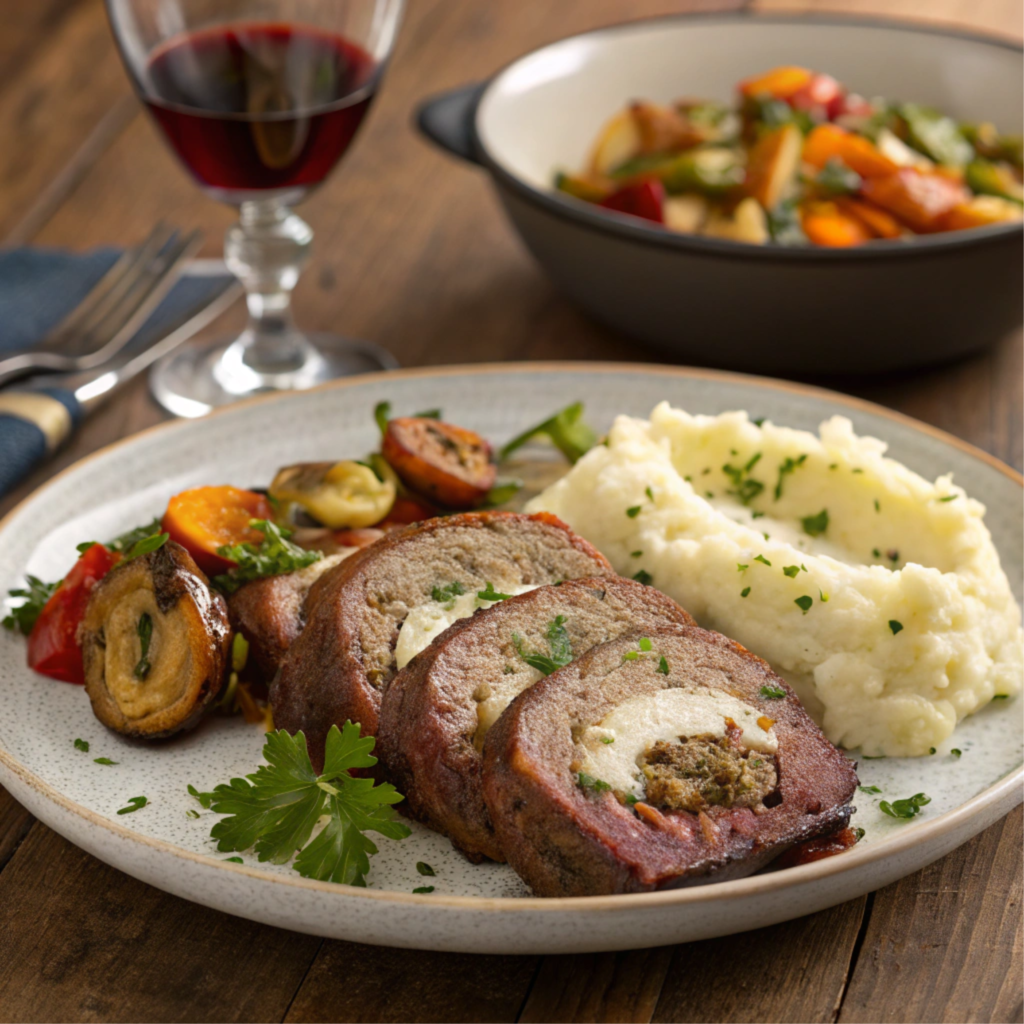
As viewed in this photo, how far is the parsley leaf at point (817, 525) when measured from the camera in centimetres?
327

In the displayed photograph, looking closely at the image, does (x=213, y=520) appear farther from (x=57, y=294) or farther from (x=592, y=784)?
(x=57, y=294)

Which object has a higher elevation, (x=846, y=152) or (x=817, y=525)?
(x=846, y=152)

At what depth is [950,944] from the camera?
2.37 meters

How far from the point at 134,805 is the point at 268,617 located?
526mm

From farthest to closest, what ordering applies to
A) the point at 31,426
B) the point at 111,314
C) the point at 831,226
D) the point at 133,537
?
the point at 111,314 < the point at 831,226 < the point at 31,426 < the point at 133,537

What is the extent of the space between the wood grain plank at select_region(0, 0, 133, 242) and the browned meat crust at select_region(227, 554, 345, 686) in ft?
10.8

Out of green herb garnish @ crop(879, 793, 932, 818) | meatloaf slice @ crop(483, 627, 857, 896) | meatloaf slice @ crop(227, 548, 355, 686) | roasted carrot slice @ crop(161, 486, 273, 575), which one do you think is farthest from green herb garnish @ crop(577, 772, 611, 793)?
roasted carrot slice @ crop(161, 486, 273, 575)

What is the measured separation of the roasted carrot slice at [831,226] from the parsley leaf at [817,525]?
1.35m

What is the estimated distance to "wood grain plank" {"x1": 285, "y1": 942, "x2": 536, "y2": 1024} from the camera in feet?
7.34

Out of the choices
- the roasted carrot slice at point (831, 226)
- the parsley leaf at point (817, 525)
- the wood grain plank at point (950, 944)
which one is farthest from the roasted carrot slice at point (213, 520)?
the roasted carrot slice at point (831, 226)

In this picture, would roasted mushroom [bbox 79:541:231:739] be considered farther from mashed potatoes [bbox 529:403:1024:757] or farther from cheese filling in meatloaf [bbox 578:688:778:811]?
mashed potatoes [bbox 529:403:1024:757]

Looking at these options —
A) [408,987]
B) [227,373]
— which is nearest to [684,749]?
[408,987]

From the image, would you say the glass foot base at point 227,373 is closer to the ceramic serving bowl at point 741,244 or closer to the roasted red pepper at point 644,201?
the ceramic serving bowl at point 741,244

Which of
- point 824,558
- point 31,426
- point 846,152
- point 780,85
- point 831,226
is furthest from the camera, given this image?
point 780,85
